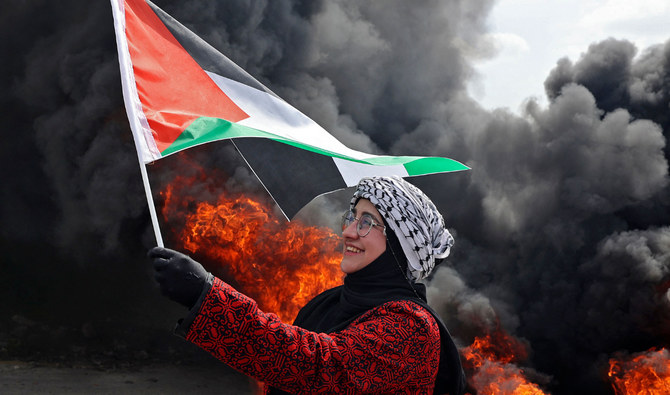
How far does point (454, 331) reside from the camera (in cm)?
1462

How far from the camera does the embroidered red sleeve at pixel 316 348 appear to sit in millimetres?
1685

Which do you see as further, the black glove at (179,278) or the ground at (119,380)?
the ground at (119,380)

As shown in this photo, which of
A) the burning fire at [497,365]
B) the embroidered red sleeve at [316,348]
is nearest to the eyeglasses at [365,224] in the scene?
the embroidered red sleeve at [316,348]

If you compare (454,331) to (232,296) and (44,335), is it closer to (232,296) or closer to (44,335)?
(44,335)

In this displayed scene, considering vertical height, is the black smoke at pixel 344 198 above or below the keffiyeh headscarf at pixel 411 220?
above

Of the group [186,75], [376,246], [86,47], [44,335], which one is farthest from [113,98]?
[376,246]

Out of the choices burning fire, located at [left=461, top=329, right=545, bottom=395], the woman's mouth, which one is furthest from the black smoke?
the woman's mouth

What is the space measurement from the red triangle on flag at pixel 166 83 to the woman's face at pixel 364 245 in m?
0.97

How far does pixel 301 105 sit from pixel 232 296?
15262 mm

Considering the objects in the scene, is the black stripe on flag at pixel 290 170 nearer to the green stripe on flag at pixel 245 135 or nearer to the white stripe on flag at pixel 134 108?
the green stripe on flag at pixel 245 135

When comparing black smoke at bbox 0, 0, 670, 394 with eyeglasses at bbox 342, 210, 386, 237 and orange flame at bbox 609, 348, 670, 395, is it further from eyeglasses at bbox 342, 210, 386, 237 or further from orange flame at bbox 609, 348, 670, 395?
eyeglasses at bbox 342, 210, 386, 237

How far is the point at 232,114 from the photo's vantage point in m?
3.00

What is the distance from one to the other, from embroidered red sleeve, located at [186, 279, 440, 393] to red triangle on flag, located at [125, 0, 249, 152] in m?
1.13

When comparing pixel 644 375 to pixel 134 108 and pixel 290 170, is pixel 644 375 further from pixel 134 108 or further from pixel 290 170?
pixel 134 108
